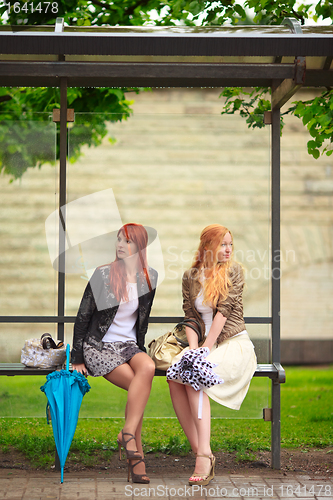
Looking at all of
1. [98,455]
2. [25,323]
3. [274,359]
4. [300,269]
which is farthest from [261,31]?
[300,269]

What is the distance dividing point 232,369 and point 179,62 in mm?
2271

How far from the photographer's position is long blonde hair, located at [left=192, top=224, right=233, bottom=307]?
4227mm

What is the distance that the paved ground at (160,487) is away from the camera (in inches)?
145

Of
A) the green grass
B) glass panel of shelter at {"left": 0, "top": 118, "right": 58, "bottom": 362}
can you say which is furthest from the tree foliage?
the green grass

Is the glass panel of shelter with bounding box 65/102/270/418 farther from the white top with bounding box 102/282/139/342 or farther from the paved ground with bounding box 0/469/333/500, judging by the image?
the paved ground with bounding box 0/469/333/500

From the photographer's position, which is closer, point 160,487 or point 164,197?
point 160,487

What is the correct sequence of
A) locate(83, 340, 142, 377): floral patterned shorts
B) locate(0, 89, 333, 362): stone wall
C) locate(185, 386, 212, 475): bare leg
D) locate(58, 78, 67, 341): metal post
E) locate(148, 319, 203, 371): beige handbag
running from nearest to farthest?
locate(185, 386, 212, 475): bare leg < locate(83, 340, 142, 377): floral patterned shorts < locate(148, 319, 203, 371): beige handbag < locate(58, 78, 67, 341): metal post < locate(0, 89, 333, 362): stone wall

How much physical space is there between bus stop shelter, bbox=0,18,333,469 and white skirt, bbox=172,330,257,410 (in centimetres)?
32

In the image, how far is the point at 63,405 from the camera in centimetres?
386

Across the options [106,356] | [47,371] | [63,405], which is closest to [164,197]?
[106,356]

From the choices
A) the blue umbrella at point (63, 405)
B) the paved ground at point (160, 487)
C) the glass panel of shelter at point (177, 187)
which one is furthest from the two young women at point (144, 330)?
the glass panel of shelter at point (177, 187)

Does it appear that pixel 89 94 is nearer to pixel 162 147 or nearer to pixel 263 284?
pixel 162 147

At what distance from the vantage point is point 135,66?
4.23 m

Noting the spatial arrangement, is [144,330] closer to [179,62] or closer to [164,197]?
[164,197]
